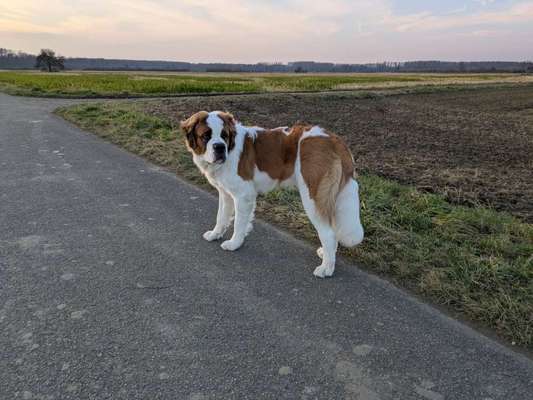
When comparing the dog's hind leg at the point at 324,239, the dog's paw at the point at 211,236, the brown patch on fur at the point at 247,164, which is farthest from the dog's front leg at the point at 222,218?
the dog's hind leg at the point at 324,239

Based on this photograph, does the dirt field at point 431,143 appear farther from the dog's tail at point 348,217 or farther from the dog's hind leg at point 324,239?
the dog's hind leg at point 324,239

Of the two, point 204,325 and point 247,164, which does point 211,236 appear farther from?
point 204,325

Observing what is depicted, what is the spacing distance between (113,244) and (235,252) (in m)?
1.51

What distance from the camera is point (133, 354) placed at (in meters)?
3.02

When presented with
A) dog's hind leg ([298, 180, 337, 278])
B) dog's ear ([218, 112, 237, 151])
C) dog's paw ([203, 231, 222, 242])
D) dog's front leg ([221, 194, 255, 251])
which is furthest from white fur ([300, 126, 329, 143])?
dog's paw ([203, 231, 222, 242])

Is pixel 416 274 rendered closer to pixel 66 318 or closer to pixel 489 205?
pixel 489 205

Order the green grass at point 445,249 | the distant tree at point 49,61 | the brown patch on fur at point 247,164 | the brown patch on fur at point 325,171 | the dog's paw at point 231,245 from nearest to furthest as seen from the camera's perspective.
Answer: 1. the green grass at point 445,249
2. the brown patch on fur at point 325,171
3. the brown patch on fur at point 247,164
4. the dog's paw at point 231,245
5. the distant tree at point 49,61

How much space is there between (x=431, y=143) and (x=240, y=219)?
9.87 metres

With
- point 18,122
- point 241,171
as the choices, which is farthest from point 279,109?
point 241,171

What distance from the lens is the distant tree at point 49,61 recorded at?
4316 inches

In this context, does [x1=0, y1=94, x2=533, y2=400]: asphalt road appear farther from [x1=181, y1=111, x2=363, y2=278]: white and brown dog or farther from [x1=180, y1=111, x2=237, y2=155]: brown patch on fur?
[x1=180, y1=111, x2=237, y2=155]: brown patch on fur

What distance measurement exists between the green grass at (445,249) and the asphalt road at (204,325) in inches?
11.4

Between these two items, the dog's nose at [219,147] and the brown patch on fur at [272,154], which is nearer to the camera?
the dog's nose at [219,147]

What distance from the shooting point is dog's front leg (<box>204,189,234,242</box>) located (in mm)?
5191
